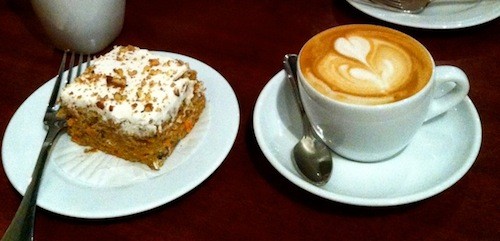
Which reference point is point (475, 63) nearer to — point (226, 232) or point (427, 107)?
point (427, 107)

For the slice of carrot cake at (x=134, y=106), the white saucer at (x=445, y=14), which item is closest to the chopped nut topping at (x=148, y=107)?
the slice of carrot cake at (x=134, y=106)

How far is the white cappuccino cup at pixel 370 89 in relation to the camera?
0.72 m

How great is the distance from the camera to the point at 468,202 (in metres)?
0.76

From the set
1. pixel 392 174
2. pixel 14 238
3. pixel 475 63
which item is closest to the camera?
pixel 14 238

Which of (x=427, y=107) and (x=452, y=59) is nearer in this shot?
(x=427, y=107)

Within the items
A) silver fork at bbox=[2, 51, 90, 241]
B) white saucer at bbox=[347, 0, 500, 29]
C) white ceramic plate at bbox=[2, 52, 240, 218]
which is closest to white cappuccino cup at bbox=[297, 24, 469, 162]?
white ceramic plate at bbox=[2, 52, 240, 218]

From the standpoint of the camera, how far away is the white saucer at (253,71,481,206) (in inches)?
28.4

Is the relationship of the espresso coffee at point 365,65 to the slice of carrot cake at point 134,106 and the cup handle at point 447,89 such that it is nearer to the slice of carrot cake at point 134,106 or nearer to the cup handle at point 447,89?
the cup handle at point 447,89

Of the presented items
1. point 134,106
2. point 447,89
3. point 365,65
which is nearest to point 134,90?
point 134,106

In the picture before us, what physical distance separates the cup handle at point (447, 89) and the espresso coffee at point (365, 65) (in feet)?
0.09

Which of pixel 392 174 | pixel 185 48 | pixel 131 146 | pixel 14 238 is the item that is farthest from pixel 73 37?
pixel 392 174

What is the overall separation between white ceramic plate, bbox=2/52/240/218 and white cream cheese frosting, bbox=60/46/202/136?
6 centimetres

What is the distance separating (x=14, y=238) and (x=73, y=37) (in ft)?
1.70

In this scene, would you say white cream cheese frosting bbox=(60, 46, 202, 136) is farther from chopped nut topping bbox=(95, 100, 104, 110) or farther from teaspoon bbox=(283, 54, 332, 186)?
teaspoon bbox=(283, 54, 332, 186)
